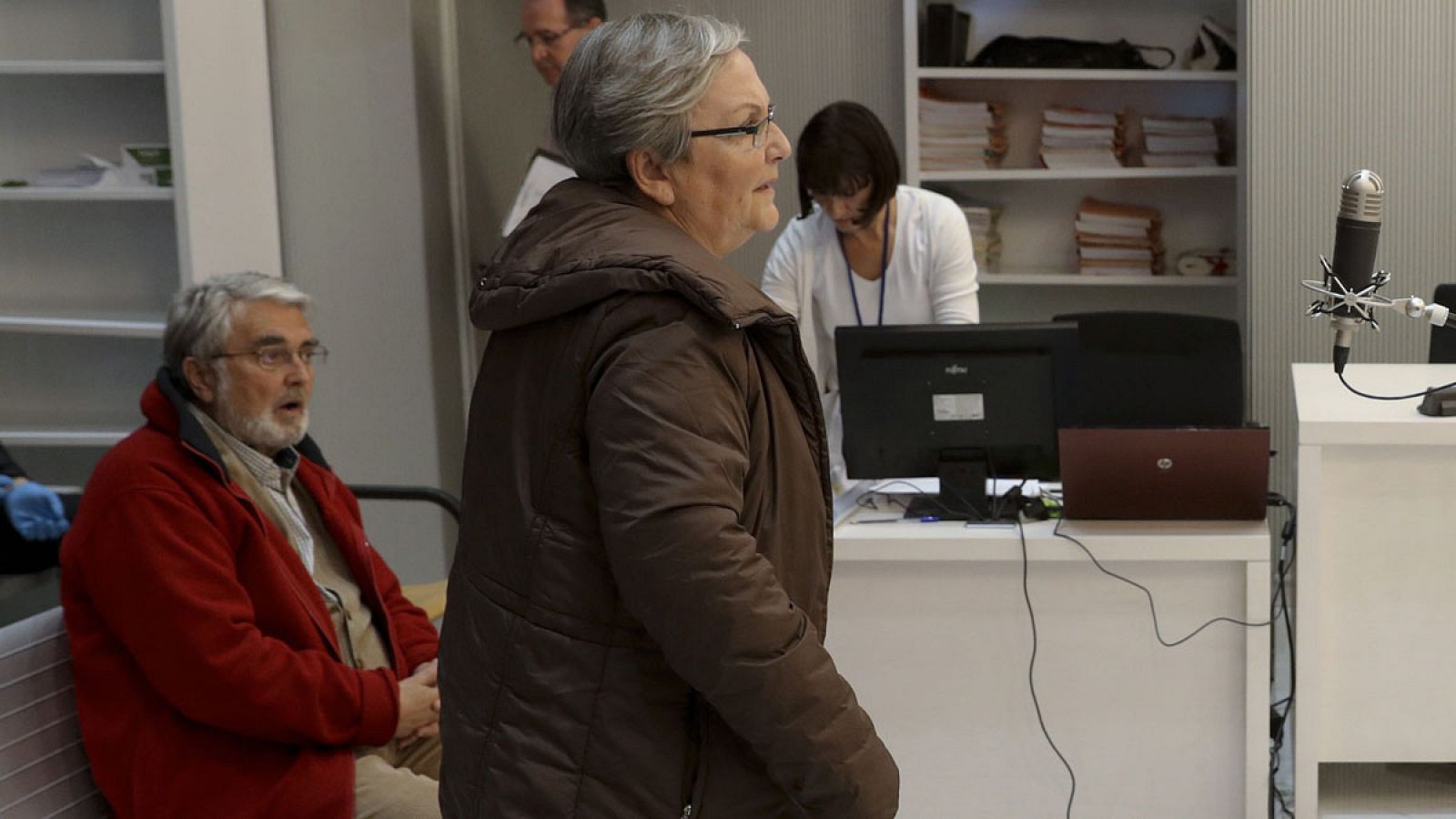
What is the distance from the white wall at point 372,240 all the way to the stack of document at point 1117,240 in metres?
1.99

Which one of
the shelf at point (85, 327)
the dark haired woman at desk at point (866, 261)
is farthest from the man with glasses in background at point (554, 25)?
the shelf at point (85, 327)

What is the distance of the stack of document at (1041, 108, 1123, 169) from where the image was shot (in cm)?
472

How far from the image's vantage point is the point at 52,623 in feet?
7.03

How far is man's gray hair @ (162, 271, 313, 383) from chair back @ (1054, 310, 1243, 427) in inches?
72.2

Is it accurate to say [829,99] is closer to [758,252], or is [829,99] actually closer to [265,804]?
[758,252]

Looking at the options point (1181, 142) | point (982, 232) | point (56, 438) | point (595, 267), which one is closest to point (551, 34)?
point (56, 438)

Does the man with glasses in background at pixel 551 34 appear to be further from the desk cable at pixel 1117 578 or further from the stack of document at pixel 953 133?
the desk cable at pixel 1117 578

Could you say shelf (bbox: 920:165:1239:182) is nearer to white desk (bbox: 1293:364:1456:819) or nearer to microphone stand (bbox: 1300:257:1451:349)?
white desk (bbox: 1293:364:1456:819)

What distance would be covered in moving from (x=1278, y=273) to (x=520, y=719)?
3382 mm

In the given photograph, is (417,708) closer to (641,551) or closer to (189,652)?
(189,652)

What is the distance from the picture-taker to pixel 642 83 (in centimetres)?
132

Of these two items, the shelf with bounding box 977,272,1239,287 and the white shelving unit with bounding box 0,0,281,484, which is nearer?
the white shelving unit with bounding box 0,0,281,484

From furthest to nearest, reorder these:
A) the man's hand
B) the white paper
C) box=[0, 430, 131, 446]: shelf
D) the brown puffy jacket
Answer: the white paper < box=[0, 430, 131, 446]: shelf < the man's hand < the brown puffy jacket

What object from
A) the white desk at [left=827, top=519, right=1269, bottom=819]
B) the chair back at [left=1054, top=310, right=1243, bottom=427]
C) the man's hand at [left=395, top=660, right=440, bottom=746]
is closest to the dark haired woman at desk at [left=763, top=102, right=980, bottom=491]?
the chair back at [left=1054, top=310, right=1243, bottom=427]
